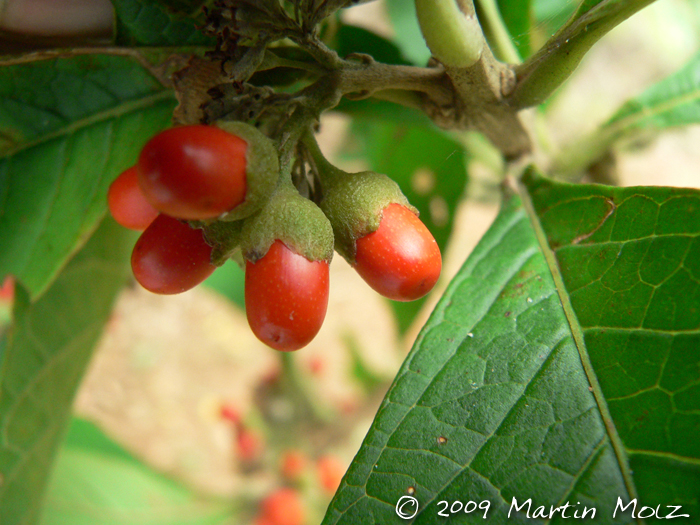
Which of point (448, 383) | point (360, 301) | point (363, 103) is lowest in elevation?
point (448, 383)

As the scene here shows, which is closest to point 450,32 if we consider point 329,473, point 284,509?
point 329,473

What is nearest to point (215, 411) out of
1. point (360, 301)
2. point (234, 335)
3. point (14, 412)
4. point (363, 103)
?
point (234, 335)

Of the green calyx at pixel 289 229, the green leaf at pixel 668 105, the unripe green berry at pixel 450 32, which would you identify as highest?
the green leaf at pixel 668 105

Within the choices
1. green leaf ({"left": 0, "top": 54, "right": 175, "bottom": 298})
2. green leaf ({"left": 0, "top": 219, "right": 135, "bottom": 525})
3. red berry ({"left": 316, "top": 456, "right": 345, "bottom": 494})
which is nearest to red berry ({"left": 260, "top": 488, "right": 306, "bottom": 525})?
red berry ({"left": 316, "top": 456, "right": 345, "bottom": 494})

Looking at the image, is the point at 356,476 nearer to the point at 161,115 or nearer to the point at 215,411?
the point at 161,115

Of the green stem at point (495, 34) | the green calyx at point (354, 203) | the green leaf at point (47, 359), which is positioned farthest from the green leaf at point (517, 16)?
the green leaf at point (47, 359)

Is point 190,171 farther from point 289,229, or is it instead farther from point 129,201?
point 129,201

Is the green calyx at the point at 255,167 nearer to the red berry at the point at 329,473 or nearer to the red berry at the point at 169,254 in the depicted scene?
the red berry at the point at 169,254
